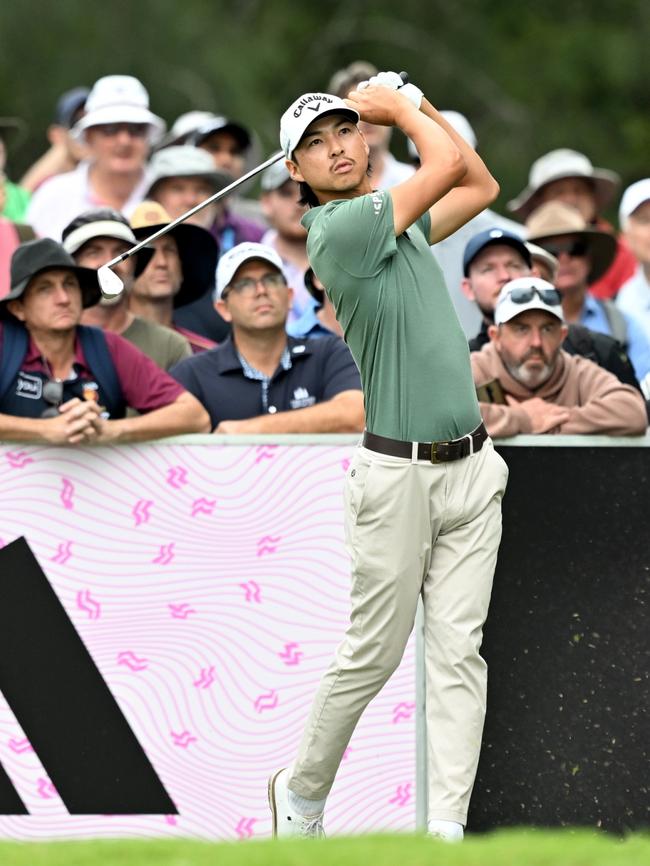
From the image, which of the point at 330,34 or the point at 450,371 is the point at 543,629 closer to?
the point at 450,371

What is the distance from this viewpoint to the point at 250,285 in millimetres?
7898

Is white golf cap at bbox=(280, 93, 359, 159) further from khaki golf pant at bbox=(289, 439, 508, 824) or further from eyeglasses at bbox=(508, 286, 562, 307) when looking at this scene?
eyeglasses at bbox=(508, 286, 562, 307)

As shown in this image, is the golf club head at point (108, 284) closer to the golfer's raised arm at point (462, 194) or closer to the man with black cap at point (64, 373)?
Answer: the man with black cap at point (64, 373)

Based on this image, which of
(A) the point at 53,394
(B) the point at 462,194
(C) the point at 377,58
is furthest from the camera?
(C) the point at 377,58

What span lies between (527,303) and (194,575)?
1651 mm

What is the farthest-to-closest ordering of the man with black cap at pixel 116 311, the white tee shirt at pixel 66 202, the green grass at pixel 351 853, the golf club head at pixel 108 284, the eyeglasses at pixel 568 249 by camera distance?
the white tee shirt at pixel 66 202 < the eyeglasses at pixel 568 249 < the man with black cap at pixel 116 311 < the golf club head at pixel 108 284 < the green grass at pixel 351 853

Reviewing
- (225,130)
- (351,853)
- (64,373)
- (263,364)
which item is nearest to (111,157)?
(225,130)

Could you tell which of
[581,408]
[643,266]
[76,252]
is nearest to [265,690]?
[581,408]

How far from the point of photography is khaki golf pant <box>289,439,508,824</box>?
5973 mm

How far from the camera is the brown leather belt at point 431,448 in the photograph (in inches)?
235

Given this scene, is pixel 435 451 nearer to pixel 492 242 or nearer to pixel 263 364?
pixel 263 364

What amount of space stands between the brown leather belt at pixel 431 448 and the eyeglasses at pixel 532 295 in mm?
1604

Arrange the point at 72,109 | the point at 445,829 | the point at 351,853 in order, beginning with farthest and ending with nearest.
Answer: the point at 72,109
the point at 445,829
the point at 351,853

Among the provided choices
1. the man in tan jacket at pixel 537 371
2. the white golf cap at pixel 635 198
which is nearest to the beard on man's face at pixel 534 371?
the man in tan jacket at pixel 537 371
